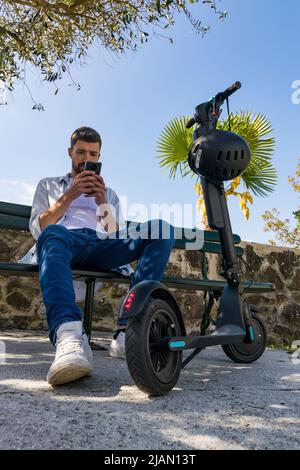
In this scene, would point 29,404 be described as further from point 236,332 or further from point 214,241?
point 214,241

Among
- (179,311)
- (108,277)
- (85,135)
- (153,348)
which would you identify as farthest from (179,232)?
(153,348)

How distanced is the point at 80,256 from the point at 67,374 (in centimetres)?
81

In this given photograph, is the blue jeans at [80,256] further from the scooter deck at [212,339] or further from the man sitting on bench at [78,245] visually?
the scooter deck at [212,339]

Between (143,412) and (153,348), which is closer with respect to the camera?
(143,412)

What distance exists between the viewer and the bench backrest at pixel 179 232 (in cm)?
294

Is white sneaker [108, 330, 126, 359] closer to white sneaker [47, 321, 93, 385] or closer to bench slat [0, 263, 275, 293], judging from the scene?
bench slat [0, 263, 275, 293]

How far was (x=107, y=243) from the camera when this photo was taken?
7.44 ft

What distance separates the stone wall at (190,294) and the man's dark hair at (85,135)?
1.78 m

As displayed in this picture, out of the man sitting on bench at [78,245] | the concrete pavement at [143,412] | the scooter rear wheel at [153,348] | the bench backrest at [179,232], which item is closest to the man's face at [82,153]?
the man sitting on bench at [78,245]

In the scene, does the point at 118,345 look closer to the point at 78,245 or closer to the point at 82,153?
the point at 78,245

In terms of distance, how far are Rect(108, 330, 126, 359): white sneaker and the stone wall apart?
146 centimetres

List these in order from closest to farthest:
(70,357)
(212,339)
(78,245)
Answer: (70,357)
(212,339)
(78,245)

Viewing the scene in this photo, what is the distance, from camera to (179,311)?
162 centimetres

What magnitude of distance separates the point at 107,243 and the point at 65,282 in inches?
23.9
